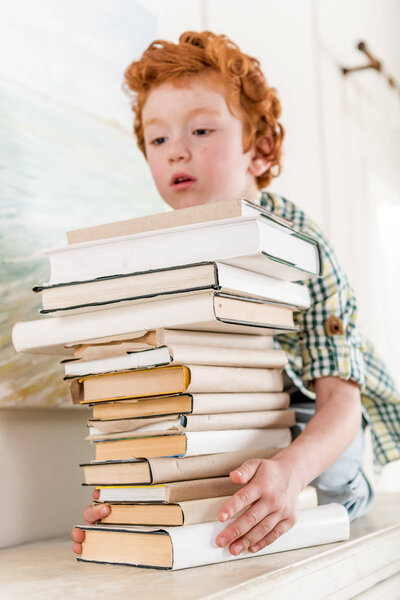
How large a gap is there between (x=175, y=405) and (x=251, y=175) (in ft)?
1.85

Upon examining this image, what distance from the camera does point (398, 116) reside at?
2889 mm

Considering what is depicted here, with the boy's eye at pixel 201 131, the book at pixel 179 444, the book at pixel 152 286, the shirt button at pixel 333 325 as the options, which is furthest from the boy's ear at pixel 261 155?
the book at pixel 179 444

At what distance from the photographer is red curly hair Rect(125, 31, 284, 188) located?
3.74 ft

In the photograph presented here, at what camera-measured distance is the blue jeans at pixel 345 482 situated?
1.10 m

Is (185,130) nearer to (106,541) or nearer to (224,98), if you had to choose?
(224,98)

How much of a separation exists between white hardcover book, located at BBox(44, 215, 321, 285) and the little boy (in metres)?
0.23

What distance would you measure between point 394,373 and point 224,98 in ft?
5.16

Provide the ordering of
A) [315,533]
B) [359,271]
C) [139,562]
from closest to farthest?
[139,562], [315,533], [359,271]

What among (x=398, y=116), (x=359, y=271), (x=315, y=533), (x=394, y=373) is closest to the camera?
(x=315, y=533)

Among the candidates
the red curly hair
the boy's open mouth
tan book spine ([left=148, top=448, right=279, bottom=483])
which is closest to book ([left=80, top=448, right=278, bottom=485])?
tan book spine ([left=148, top=448, right=279, bottom=483])

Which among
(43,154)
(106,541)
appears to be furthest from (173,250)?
(43,154)

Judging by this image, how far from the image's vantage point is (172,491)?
2.58 ft

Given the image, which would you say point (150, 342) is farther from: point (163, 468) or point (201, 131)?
point (201, 131)

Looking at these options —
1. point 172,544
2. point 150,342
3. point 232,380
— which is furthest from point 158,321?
point 172,544
